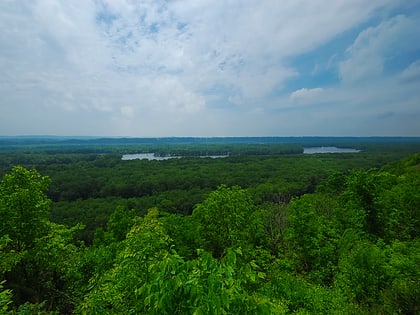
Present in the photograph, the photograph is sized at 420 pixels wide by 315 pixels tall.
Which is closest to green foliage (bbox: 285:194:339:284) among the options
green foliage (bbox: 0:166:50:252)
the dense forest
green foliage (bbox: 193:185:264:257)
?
the dense forest

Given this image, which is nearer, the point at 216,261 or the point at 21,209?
the point at 216,261

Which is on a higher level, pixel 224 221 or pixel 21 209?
pixel 21 209

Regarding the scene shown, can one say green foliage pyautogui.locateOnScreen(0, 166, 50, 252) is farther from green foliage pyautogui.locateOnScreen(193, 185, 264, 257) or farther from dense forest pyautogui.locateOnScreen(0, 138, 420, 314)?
green foliage pyautogui.locateOnScreen(193, 185, 264, 257)

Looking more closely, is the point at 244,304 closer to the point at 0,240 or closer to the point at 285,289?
the point at 285,289

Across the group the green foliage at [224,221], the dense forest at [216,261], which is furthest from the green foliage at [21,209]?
the green foliage at [224,221]

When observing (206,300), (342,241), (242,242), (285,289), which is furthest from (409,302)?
(206,300)

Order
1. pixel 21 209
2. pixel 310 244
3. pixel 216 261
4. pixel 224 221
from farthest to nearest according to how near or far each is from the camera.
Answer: pixel 224 221
pixel 310 244
pixel 21 209
pixel 216 261

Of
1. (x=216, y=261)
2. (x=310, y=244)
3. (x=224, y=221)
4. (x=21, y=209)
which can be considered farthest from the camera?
(x=224, y=221)

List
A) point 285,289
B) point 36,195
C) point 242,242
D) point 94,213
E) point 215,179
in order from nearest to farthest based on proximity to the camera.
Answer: point 285,289 < point 36,195 < point 242,242 < point 94,213 < point 215,179

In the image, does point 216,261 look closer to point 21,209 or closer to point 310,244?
point 21,209

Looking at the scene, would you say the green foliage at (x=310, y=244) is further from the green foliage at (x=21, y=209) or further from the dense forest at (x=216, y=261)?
the green foliage at (x=21, y=209)

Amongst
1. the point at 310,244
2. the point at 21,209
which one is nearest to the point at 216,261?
the point at 21,209
